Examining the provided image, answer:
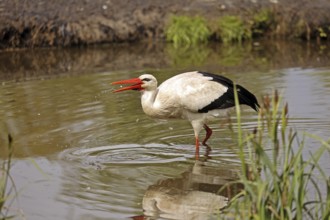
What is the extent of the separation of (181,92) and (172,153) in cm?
66

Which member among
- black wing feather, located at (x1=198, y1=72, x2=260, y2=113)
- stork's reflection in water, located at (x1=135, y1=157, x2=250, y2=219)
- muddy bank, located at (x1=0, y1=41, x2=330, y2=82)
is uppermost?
black wing feather, located at (x1=198, y1=72, x2=260, y2=113)

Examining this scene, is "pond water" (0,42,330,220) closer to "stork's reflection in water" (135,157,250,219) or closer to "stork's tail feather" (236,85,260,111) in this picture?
"stork's reflection in water" (135,157,250,219)

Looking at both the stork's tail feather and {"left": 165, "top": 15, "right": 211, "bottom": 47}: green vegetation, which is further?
{"left": 165, "top": 15, "right": 211, "bottom": 47}: green vegetation

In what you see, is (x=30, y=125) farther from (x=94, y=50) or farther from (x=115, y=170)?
(x=94, y=50)

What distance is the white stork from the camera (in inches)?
358

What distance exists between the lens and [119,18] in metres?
16.7

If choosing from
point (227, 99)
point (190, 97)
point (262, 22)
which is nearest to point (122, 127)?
point (190, 97)

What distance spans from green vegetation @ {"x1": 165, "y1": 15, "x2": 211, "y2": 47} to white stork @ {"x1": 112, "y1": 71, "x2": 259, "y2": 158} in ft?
23.1

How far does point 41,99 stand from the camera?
39.5 ft

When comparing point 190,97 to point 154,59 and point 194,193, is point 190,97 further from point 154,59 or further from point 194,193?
point 154,59

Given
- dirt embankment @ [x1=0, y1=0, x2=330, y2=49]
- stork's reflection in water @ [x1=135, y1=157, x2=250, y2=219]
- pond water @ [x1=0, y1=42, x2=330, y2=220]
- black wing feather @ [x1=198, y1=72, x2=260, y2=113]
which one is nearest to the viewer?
stork's reflection in water @ [x1=135, y1=157, x2=250, y2=219]

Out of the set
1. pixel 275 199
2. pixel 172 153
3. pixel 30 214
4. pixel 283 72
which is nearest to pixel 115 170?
pixel 172 153

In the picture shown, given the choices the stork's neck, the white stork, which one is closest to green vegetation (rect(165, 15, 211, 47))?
the white stork

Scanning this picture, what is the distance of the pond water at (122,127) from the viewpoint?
24.6ft
